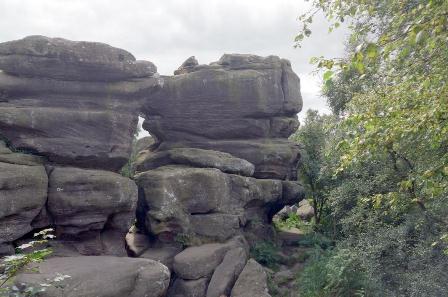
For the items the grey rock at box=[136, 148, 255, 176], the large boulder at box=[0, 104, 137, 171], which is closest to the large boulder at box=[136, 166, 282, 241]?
the grey rock at box=[136, 148, 255, 176]

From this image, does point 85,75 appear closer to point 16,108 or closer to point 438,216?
point 16,108

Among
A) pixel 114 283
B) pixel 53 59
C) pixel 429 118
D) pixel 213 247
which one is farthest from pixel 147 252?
pixel 429 118

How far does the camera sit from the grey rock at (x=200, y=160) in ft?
75.6

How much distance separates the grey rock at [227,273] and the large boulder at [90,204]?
12.9 ft

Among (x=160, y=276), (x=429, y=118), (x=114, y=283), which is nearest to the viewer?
(x=429, y=118)

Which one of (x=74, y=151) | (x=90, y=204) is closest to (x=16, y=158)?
(x=74, y=151)

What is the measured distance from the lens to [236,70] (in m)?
25.7

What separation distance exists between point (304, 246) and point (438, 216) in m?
9.67

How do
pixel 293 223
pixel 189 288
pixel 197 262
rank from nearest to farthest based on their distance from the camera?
pixel 189 288 < pixel 197 262 < pixel 293 223

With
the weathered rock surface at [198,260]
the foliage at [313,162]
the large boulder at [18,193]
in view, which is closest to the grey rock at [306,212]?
the foliage at [313,162]

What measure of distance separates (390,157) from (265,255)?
7.33 metres

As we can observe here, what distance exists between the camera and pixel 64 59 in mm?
19984

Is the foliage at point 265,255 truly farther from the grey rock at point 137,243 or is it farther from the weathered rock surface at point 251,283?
the grey rock at point 137,243

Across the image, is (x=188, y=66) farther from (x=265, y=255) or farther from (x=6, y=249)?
(x=6, y=249)
